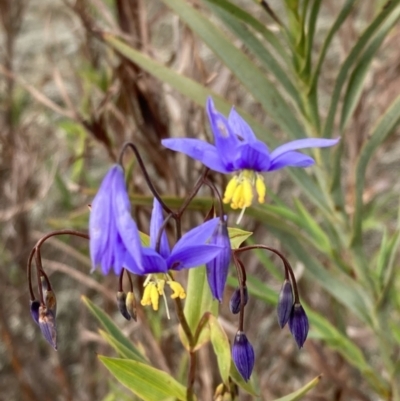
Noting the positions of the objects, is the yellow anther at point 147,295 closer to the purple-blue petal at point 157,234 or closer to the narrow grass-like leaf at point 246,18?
the purple-blue petal at point 157,234

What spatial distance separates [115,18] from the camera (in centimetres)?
85

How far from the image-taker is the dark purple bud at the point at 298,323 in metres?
0.43

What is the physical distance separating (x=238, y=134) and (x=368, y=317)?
359mm

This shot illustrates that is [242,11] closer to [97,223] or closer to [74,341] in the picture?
[97,223]

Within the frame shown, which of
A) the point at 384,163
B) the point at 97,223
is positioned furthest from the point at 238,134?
the point at 384,163

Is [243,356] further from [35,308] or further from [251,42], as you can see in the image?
[251,42]

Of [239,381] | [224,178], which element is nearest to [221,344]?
[239,381]

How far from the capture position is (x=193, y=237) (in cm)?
38

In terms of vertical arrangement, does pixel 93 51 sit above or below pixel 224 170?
above

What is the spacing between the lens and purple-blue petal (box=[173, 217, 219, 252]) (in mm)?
380

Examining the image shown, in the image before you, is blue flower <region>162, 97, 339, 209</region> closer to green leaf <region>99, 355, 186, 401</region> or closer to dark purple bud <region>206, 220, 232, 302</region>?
dark purple bud <region>206, 220, 232, 302</region>

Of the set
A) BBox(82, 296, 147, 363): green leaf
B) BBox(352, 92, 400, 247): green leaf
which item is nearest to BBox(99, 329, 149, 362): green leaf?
BBox(82, 296, 147, 363): green leaf

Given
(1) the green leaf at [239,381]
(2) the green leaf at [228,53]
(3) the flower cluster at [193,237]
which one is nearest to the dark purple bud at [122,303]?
(3) the flower cluster at [193,237]

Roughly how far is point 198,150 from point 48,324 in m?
0.16
